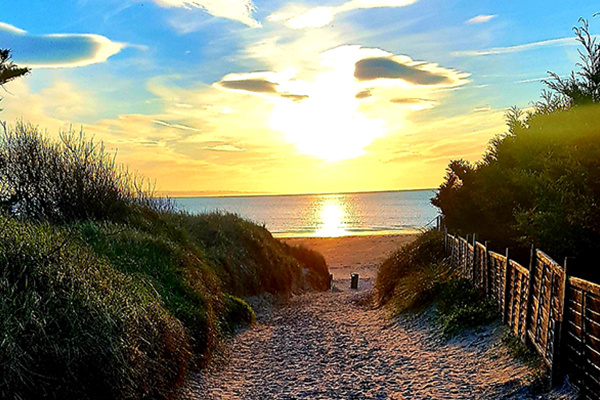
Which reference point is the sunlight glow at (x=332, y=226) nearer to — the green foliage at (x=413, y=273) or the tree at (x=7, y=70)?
the green foliage at (x=413, y=273)

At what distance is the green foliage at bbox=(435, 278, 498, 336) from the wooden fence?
38cm

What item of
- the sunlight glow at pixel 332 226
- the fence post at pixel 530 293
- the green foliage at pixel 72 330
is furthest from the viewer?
the sunlight glow at pixel 332 226

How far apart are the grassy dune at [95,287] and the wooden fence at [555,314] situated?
17.2 feet

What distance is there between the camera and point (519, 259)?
1257 centimetres

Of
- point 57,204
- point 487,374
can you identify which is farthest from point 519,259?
point 57,204

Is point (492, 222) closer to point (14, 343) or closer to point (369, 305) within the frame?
point (369, 305)

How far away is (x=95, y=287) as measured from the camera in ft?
21.7

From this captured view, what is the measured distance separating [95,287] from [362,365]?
197 inches


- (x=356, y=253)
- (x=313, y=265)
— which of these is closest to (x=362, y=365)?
(x=313, y=265)

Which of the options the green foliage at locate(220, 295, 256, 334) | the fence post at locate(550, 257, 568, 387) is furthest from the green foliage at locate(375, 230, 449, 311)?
the fence post at locate(550, 257, 568, 387)

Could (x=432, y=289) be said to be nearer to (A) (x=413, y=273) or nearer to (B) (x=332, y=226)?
(A) (x=413, y=273)

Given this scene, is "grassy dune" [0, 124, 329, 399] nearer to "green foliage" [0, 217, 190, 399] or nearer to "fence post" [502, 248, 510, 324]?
"green foliage" [0, 217, 190, 399]

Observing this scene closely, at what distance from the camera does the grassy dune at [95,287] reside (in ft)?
16.9

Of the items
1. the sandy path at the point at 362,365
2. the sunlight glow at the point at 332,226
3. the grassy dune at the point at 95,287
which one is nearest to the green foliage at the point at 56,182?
the grassy dune at the point at 95,287
